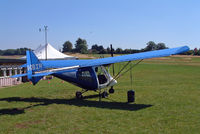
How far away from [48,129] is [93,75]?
249 inches

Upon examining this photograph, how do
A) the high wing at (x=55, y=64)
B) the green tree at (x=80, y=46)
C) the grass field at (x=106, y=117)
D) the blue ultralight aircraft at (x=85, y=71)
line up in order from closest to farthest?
the grass field at (x=106, y=117) < the high wing at (x=55, y=64) < the blue ultralight aircraft at (x=85, y=71) < the green tree at (x=80, y=46)

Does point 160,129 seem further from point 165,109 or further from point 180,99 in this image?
point 180,99

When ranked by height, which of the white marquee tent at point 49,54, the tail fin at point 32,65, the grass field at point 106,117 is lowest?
the grass field at point 106,117

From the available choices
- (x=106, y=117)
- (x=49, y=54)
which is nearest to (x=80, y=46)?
(x=49, y=54)

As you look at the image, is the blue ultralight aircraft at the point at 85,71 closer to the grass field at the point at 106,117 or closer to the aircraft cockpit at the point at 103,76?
the aircraft cockpit at the point at 103,76

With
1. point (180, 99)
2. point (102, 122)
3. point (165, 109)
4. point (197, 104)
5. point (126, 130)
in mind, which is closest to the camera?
point (126, 130)

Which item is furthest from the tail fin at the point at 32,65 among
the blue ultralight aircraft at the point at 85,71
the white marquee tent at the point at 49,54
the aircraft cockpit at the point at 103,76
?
the white marquee tent at the point at 49,54

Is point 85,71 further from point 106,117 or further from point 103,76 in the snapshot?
point 106,117

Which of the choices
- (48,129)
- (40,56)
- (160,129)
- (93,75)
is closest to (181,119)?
(160,129)

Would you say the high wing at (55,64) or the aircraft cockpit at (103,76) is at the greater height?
the high wing at (55,64)

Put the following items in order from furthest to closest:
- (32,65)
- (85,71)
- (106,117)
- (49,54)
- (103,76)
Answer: (49,54)
(103,76)
(85,71)
(32,65)
(106,117)

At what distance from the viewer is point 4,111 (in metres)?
10.9

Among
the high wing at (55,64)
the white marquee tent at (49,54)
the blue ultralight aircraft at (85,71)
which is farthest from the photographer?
the white marquee tent at (49,54)

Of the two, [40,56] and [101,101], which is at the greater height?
[40,56]
